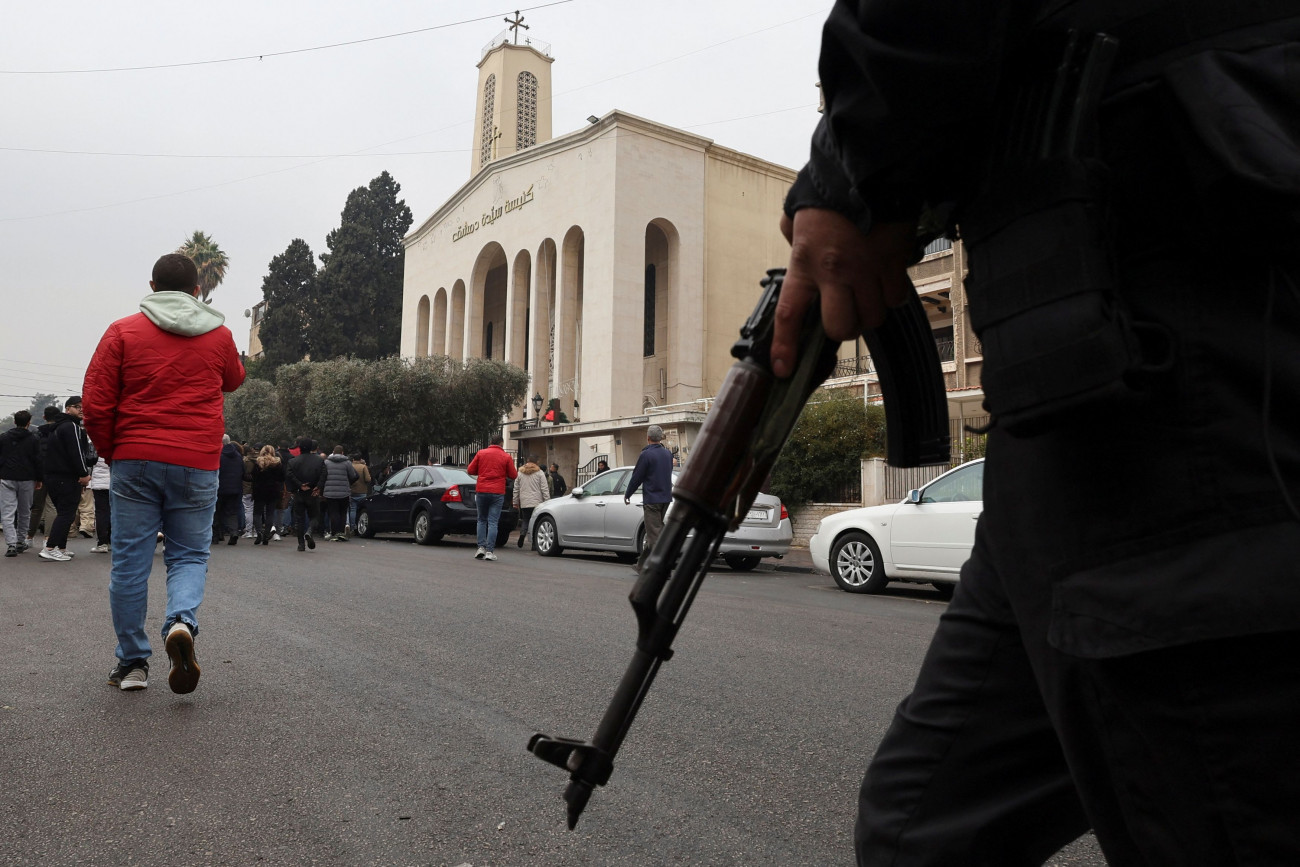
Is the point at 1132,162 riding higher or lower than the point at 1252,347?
higher

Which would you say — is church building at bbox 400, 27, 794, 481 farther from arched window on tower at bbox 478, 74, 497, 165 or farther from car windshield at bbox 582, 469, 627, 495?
car windshield at bbox 582, 469, 627, 495

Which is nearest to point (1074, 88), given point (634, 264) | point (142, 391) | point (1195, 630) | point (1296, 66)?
point (1296, 66)

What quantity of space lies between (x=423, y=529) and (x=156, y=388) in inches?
510

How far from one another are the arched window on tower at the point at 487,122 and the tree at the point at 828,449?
107 ft

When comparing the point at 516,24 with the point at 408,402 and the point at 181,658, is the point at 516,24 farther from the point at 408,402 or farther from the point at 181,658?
the point at 181,658

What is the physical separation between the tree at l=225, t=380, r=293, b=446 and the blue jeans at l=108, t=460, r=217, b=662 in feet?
132

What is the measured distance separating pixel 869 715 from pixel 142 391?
11.8ft

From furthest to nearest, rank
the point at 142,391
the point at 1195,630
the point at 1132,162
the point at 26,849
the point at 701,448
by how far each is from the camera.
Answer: the point at 142,391
the point at 26,849
the point at 701,448
the point at 1132,162
the point at 1195,630

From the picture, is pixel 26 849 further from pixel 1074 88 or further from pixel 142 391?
pixel 1074 88

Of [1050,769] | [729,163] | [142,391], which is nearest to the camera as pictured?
[1050,769]

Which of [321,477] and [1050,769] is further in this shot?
[321,477]

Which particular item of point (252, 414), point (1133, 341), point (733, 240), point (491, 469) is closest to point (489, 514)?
point (491, 469)

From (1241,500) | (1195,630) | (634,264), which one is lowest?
(1195,630)

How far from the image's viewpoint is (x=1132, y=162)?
106cm
